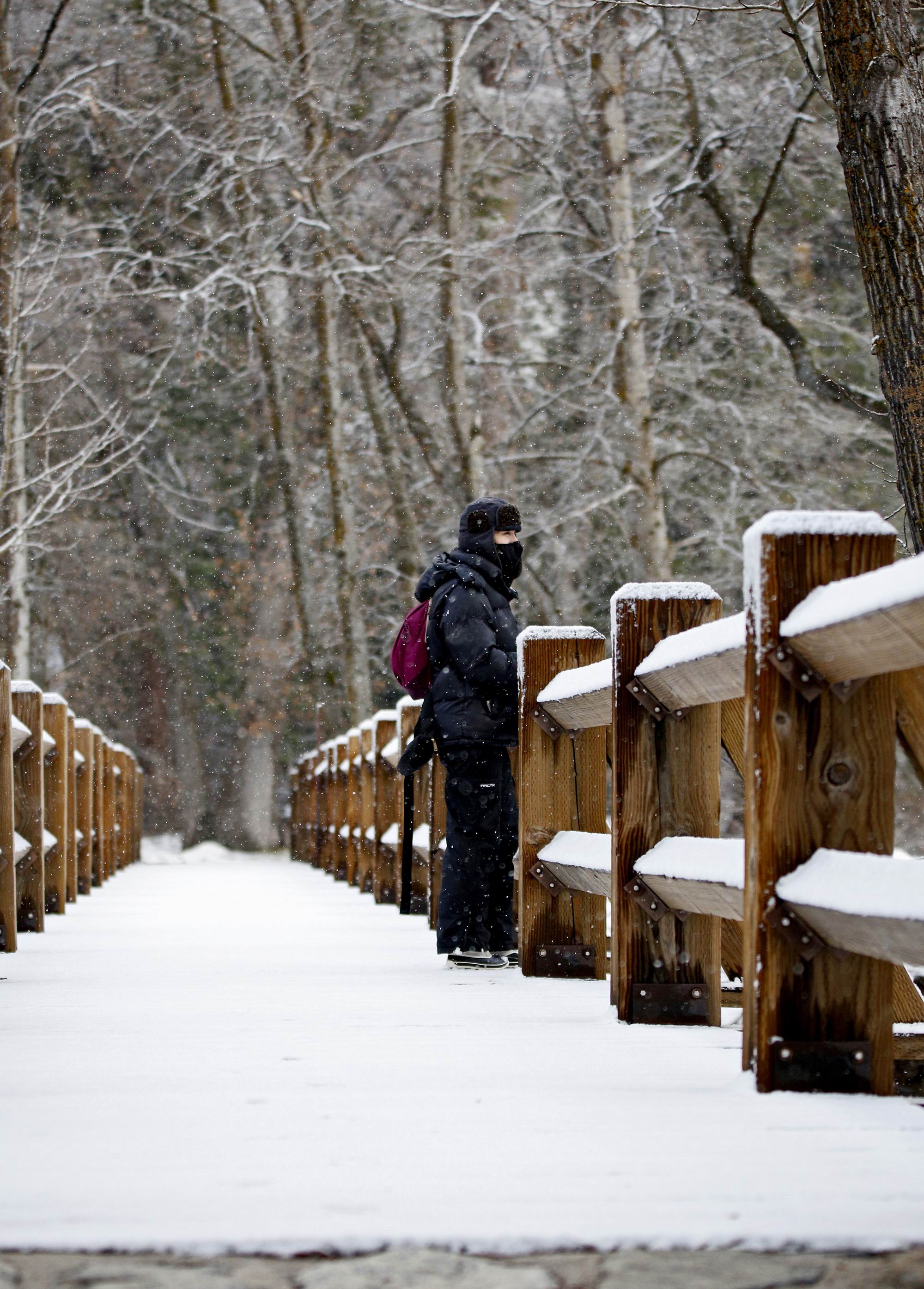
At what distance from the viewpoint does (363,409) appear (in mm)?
29781

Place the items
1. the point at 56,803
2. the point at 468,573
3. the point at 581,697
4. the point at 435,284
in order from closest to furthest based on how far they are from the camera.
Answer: the point at 581,697
the point at 468,573
the point at 56,803
the point at 435,284

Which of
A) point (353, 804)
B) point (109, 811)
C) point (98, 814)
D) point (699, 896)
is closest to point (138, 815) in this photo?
point (109, 811)

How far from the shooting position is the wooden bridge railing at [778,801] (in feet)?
10.3

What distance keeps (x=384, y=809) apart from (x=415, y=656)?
5.25 meters

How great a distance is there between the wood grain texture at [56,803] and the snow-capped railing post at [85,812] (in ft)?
8.39

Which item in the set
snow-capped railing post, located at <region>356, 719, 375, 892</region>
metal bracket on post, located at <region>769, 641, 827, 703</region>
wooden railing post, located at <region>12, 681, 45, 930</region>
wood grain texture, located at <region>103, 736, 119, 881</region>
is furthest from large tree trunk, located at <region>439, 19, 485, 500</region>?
metal bracket on post, located at <region>769, 641, 827, 703</region>

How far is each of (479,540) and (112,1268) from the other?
16.0 ft

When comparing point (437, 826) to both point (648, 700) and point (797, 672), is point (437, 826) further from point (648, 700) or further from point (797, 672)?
point (797, 672)

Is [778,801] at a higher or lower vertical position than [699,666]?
lower

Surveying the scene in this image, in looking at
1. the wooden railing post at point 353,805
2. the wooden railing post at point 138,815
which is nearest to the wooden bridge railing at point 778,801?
the wooden railing post at point 353,805

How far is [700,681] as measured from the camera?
4.04 m

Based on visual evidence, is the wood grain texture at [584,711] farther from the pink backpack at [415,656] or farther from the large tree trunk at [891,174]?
the large tree trunk at [891,174]

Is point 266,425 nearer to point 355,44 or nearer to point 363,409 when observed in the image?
point 363,409

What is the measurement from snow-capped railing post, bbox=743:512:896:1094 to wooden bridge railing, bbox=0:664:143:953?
13.4ft
